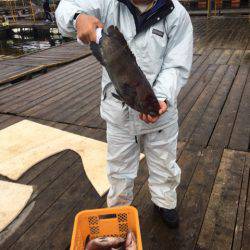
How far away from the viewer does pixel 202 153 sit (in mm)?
4234

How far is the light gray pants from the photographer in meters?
2.74

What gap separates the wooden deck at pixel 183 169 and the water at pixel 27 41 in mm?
13945

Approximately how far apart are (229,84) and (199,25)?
9628mm

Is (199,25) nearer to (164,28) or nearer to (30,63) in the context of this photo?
(30,63)

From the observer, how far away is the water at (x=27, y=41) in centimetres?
2061

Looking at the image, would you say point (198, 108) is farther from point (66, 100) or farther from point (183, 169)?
point (66, 100)

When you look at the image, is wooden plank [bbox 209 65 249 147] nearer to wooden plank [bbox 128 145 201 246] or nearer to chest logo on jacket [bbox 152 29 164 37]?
wooden plank [bbox 128 145 201 246]

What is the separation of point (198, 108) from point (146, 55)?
11.2 feet

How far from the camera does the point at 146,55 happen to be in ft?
8.10

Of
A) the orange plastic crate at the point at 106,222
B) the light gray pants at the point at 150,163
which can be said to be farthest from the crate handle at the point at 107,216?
the light gray pants at the point at 150,163

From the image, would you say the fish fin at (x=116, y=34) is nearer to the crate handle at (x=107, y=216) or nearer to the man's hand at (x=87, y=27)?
the man's hand at (x=87, y=27)

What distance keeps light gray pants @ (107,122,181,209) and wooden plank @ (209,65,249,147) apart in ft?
5.64

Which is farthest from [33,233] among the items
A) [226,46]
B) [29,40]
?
[29,40]

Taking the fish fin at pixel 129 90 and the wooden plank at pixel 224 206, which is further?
the wooden plank at pixel 224 206
